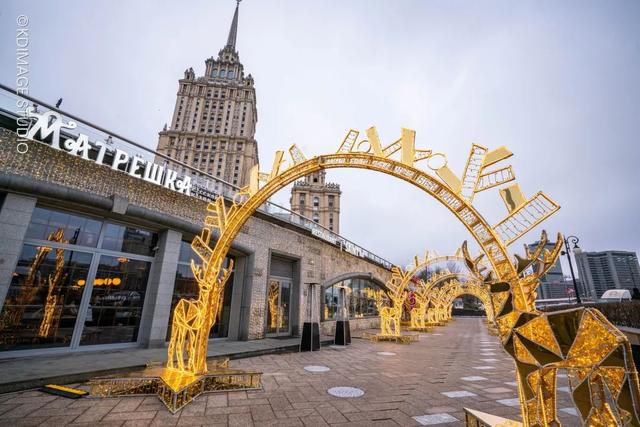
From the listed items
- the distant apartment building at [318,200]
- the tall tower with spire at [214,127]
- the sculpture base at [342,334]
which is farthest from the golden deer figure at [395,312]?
the distant apartment building at [318,200]

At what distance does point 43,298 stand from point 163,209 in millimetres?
3472

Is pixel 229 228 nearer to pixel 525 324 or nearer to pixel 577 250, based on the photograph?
pixel 525 324

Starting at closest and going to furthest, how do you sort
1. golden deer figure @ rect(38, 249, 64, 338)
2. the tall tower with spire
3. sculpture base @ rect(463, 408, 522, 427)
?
sculpture base @ rect(463, 408, 522, 427)
golden deer figure @ rect(38, 249, 64, 338)
the tall tower with spire

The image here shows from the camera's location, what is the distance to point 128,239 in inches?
328

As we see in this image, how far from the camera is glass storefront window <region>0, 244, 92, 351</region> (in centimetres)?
623

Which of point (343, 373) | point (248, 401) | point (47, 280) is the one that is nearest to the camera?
point (248, 401)

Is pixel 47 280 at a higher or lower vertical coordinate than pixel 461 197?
lower

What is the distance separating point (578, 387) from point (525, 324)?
0.47m

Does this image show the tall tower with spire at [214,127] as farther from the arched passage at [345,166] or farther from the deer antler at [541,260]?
the deer antler at [541,260]

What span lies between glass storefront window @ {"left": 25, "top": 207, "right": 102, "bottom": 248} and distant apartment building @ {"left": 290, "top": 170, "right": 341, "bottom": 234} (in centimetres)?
6526

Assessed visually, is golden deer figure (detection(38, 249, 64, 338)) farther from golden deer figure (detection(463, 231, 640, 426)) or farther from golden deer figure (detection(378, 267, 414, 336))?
golden deer figure (detection(378, 267, 414, 336))

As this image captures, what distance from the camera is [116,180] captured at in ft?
25.0

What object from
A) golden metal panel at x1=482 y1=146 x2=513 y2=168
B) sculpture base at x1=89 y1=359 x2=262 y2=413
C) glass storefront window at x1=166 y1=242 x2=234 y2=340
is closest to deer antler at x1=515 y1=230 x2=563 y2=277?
golden metal panel at x1=482 y1=146 x2=513 y2=168

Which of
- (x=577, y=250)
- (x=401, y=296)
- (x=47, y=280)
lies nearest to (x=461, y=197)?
(x=47, y=280)
